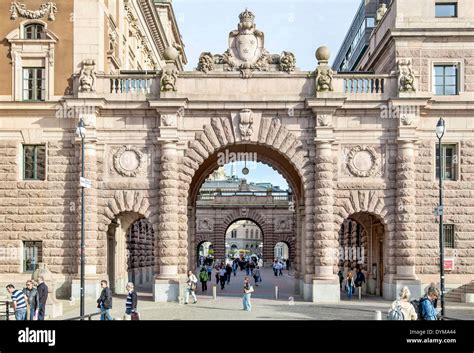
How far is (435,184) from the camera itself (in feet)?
113

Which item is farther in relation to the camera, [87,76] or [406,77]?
[87,76]

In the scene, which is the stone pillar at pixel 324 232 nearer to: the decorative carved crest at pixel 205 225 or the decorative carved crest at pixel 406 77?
the decorative carved crest at pixel 406 77

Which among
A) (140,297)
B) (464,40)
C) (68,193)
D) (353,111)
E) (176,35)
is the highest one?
(176,35)

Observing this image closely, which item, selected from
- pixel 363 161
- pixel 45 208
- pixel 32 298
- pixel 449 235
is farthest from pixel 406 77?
pixel 32 298

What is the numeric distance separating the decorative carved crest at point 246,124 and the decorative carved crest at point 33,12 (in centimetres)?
1095

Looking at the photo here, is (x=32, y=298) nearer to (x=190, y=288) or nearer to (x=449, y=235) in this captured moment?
(x=190, y=288)

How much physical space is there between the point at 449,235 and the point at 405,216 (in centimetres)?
272

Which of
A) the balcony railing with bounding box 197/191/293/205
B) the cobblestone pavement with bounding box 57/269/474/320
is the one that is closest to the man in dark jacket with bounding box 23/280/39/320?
the cobblestone pavement with bounding box 57/269/474/320

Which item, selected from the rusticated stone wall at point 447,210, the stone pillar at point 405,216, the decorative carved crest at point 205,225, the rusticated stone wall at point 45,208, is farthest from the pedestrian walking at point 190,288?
the decorative carved crest at point 205,225

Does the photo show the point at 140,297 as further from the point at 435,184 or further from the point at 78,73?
the point at 435,184

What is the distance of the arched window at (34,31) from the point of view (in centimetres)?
3522

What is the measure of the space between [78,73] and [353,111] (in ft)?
46.2

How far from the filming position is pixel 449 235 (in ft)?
113
